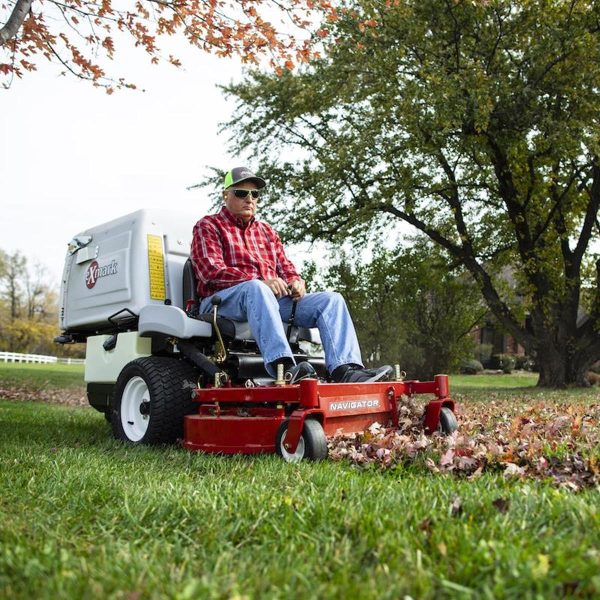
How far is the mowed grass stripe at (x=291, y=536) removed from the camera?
169cm

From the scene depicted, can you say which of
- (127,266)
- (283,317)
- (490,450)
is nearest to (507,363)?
(283,317)

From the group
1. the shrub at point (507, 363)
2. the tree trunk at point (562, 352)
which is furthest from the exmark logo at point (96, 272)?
the shrub at point (507, 363)

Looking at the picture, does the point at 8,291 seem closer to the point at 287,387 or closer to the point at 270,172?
the point at 270,172

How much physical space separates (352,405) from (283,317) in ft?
3.71

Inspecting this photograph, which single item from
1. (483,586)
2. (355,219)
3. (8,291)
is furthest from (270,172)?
(8,291)

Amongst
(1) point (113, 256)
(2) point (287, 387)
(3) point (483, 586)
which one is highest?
(1) point (113, 256)

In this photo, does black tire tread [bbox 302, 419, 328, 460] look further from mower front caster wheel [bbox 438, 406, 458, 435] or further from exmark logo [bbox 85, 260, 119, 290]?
exmark logo [bbox 85, 260, 119, 290]

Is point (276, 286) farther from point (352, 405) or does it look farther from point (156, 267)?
point (156, 267)

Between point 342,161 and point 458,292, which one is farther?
point 458,292

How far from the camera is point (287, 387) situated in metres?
3.81

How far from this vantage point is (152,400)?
15.0ft

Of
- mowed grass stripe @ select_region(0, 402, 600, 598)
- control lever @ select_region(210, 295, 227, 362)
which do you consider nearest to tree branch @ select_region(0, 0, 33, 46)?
control lever @ select_region(210, 295, 227, 362)

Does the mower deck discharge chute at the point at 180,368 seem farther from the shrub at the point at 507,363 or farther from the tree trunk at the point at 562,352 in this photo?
the shrub at the point at 507,363

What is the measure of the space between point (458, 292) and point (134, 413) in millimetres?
14064
